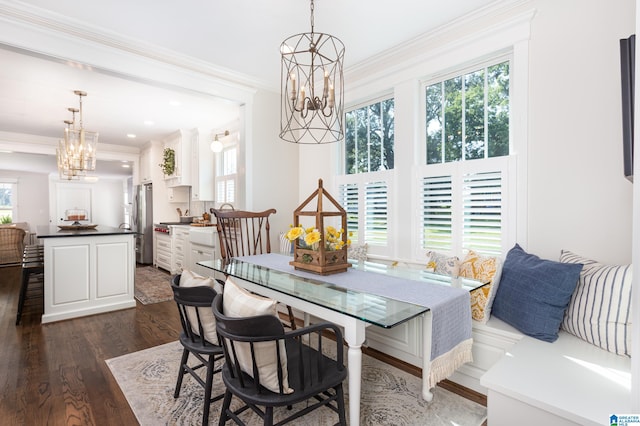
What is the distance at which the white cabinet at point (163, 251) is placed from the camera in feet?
18.7

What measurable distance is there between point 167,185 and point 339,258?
5.25 meters

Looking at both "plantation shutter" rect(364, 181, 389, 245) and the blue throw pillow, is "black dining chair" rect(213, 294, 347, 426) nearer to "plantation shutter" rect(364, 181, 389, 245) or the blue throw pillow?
the blue throw pillow

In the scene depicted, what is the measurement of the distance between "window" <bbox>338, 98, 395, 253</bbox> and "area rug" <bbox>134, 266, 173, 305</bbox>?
8.93 ft

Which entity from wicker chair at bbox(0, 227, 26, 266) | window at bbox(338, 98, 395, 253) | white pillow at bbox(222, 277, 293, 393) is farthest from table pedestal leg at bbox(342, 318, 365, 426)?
wicker chair at bbox(0, 227, 26, 266)

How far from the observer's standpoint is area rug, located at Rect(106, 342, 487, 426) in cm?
181

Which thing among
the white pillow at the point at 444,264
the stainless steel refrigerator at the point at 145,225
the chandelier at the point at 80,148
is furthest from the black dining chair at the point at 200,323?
the stainless steel refrigerator at the point at 145,225

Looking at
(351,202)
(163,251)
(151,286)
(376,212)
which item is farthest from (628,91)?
(163,251)

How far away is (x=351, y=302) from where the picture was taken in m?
1.55

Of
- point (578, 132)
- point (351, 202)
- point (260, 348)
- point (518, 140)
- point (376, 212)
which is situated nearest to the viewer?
point (260, 348)

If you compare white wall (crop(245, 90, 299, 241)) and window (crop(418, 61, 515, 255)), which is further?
white wall (crop(245, 90, 299, 241))

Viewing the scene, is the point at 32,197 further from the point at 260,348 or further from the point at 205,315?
the point at 260,348

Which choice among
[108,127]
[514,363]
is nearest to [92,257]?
[108,127]

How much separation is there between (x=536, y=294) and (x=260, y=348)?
62.3 inches
